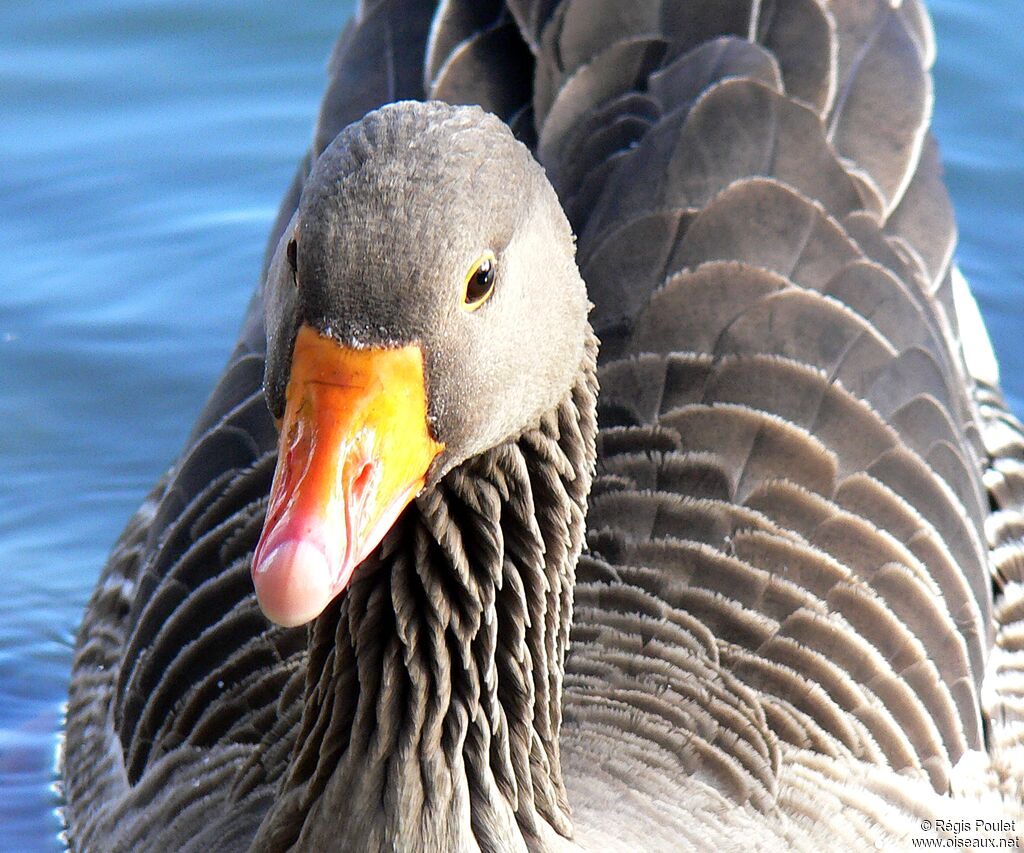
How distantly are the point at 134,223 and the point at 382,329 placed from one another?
573 cm

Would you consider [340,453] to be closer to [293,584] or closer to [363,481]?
[363,481]

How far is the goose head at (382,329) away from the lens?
3.06 metres

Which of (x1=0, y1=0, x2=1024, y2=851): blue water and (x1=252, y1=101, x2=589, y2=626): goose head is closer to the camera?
(x1=252, y1=101, x2=589, y2=626): goose head

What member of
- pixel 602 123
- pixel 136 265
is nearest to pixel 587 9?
pixel 602 123

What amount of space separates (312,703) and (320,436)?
959 millimetres

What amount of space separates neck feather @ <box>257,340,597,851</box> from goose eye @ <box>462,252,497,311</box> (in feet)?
1.42

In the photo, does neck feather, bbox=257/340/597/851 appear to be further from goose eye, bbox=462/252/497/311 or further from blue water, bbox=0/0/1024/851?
blue water, bbox=0/0/1024/851

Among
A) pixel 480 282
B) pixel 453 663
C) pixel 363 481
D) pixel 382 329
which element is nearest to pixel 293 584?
pixel 363 481

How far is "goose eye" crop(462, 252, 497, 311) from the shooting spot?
10.6ft

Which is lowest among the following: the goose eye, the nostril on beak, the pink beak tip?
the pink beak tip

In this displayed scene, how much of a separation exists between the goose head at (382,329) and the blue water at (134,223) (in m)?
3.67

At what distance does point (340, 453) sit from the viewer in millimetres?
3086

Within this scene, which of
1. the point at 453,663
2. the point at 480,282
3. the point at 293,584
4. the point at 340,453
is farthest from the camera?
the point at 453,663

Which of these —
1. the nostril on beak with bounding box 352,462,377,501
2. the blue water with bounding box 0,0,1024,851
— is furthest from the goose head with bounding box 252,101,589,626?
the blue water with bounding box 0,0,1024,851
